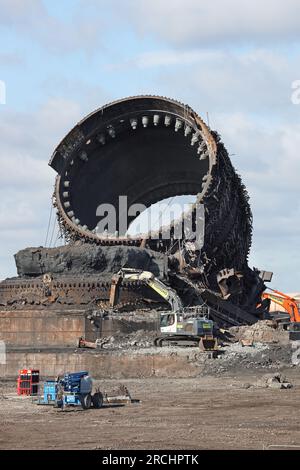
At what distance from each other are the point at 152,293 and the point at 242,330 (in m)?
3.45

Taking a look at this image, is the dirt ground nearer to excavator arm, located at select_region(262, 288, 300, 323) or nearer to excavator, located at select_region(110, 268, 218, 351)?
excavator, located at select_region(110, 268, 218, 351)

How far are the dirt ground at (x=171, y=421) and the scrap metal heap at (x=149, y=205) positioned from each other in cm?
1130

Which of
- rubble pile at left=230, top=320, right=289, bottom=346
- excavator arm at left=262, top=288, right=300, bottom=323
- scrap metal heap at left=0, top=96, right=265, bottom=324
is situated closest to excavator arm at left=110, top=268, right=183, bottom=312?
scrap metal heap at left=0, top=96, right=265, bottom=324

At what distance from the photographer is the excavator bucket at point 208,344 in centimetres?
2798

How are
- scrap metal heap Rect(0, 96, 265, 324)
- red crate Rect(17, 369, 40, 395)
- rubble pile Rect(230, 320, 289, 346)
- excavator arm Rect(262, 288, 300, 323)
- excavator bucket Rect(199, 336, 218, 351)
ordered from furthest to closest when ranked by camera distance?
excavator arm Rect(262, 288, 300, 323), scrap metal heap Rect(0, 96, 265, 324), rubble pile Rect(230, 320, 289, 346), excavator bucket Rect(199, 336, 218, 351), red crate Rect(17, 369, 40, 395)

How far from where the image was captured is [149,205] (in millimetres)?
43281

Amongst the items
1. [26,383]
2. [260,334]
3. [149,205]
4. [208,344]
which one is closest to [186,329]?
[208,344]

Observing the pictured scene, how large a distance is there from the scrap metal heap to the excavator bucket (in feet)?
18.8

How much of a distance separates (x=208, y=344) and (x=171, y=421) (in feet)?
39.5

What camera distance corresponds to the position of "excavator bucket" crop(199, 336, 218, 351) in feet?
91.8

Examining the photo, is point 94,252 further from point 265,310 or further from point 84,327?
point 265,310

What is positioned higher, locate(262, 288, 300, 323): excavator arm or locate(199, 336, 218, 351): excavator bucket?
locate(262, 288, 300, 323): excavator arm

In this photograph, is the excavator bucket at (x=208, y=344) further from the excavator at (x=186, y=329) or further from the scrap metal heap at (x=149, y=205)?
the scrap metal heap at (x=149, y=205)

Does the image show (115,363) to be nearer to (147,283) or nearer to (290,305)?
(147,283)
